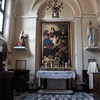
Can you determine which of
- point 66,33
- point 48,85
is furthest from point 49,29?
point 48,85

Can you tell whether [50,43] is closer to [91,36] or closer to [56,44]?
[56,44]

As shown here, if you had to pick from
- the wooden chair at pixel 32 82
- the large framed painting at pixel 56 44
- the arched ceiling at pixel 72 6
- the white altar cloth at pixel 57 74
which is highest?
the arched ceiling at pixel 72 6

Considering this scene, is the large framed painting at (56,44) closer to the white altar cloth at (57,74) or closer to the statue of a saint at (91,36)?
the white altar cloth at (57,74)

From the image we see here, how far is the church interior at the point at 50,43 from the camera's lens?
34.2 feet

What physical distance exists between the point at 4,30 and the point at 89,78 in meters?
5.41

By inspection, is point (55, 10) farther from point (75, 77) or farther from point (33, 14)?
point (75, 77)

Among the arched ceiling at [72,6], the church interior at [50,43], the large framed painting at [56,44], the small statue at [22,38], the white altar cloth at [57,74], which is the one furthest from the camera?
the arched ceiling at [72,6]

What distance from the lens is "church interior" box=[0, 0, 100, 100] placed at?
10430 millimetres

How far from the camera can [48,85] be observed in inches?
415

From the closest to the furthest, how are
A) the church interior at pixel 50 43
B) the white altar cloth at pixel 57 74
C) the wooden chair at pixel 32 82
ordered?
1. the white altar cloth at pixel 57 74
2. the church interior at pixel 50 43
3. the wooden chair at pixel 32 82

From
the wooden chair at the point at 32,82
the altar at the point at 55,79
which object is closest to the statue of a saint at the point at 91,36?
the altar at the point at 55,79

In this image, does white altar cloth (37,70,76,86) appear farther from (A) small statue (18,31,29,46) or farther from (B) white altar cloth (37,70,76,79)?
(A) small statue (18,31,29,46)

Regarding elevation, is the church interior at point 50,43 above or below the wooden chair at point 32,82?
above

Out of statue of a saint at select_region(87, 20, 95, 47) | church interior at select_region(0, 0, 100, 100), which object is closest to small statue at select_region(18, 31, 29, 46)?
church interior at select_region(0, 0, 100, 100)
